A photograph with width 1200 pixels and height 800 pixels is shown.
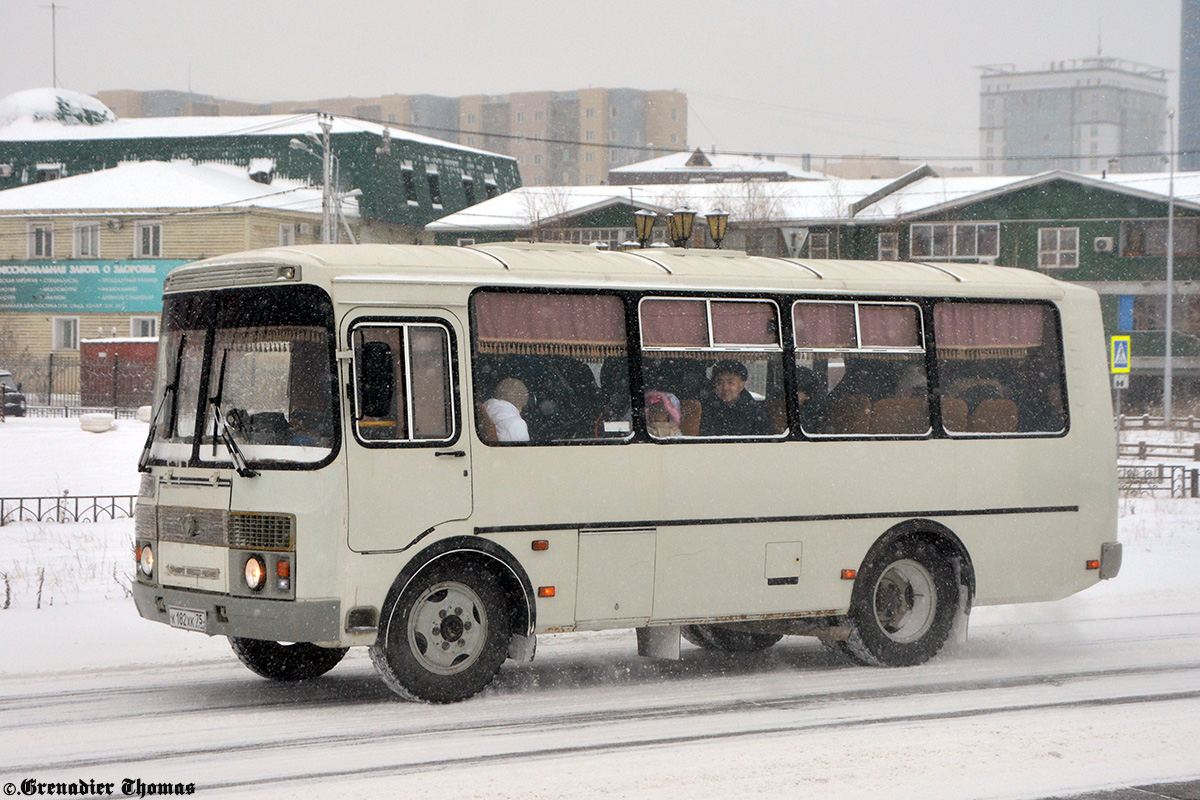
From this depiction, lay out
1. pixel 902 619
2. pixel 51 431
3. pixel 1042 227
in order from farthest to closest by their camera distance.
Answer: pixel 1042 227 < pixel 51 431 < pixel 902 619

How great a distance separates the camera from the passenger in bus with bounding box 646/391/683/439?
35.0ft

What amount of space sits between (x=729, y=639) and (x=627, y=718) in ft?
11.3

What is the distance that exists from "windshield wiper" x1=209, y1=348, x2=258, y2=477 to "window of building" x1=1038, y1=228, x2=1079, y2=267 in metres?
55.9

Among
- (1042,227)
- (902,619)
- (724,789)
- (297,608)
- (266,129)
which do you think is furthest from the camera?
(266,129)

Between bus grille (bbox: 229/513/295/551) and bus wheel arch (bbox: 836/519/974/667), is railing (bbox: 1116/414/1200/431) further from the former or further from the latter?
bus grille (bbox: 229/513/295/551)

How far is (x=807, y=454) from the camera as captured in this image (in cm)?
1128

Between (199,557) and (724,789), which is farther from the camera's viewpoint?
(199,557)

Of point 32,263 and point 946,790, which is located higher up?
point 32,263

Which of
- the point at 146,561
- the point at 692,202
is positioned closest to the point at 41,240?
the point at 692,202

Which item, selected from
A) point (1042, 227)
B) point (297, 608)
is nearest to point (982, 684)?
point (297, 608)

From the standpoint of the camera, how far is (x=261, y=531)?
932 cm

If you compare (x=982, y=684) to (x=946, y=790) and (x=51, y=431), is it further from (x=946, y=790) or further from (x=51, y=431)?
(x=51, y=431)

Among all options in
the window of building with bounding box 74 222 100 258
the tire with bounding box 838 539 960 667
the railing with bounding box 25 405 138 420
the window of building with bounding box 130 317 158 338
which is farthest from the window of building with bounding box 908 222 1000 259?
the tire with bounding box 838 539 960 667

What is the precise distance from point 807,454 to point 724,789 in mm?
4217
